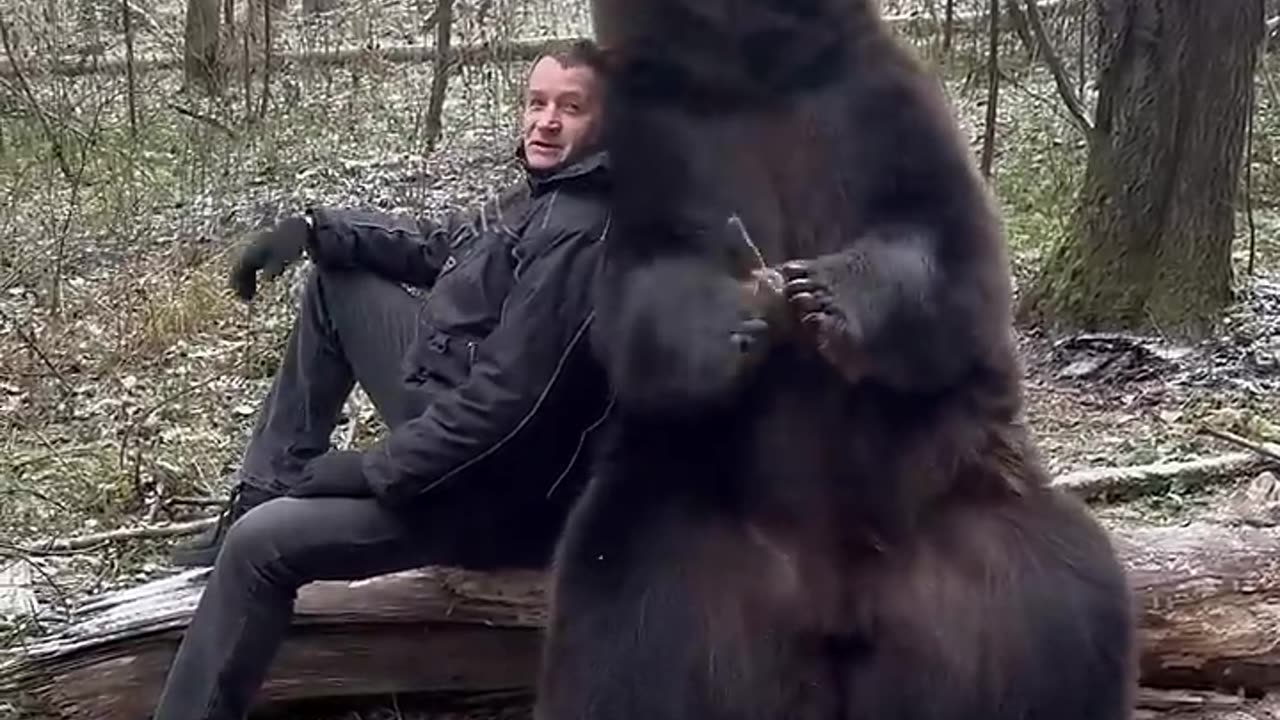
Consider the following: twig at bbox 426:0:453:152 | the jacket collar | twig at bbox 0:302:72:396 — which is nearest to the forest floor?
twig at bbox 0:302:72:396

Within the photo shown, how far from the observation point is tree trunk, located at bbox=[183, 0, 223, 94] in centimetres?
1066

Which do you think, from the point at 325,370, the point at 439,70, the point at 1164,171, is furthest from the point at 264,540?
the point at 439,70

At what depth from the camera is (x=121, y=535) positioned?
511 cm

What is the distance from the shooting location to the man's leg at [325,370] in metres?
3.93

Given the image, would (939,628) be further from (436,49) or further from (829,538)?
(436,49)

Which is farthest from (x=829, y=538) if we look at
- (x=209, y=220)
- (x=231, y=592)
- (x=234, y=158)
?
(x=234, y=158)

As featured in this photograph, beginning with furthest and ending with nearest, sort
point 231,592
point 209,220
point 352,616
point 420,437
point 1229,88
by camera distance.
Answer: point 209,220
point 1229,88
point 352,616
point 231,592
point 420,437

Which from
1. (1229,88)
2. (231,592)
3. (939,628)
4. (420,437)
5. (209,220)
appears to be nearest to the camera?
(939,628)

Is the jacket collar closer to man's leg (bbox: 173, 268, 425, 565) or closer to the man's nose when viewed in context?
the man's nose

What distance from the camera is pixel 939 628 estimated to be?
2750 millimetres

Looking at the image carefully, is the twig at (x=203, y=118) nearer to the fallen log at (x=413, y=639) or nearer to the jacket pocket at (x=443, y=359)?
the fallen log at (x=413, y=639)

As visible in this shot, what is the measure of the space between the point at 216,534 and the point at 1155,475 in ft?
9.49

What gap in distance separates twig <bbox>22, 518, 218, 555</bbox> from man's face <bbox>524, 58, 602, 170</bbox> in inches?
79.0

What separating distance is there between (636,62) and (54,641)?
96.4 inches
